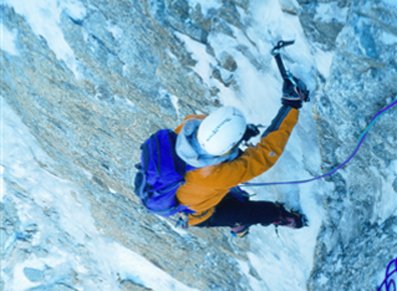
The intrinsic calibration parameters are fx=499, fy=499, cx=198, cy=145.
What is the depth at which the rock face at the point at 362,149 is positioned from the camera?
9.97 ft

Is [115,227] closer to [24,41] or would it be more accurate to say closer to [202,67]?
[24,41]

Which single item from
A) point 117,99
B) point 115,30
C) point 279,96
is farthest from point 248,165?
point 117,99

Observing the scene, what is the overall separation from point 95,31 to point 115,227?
158 inches

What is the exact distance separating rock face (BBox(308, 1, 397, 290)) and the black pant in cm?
50

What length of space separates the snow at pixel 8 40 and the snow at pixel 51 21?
0.44 m

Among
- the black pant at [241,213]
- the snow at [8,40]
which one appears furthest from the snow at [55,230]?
the black pant at [241,213]

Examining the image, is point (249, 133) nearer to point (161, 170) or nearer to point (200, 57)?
point (161, 170)

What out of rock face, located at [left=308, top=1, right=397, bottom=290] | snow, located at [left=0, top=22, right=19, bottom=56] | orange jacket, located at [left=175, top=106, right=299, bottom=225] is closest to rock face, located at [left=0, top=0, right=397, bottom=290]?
rock face, located at [left=308, top=1, right=397, bottom=290]

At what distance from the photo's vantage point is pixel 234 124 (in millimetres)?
3338

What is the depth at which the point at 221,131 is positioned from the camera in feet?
10.7

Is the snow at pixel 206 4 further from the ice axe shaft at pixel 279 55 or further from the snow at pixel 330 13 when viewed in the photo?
the snow at pixel 330 13

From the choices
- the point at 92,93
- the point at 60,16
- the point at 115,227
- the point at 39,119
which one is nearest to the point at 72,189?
the point at 115,227

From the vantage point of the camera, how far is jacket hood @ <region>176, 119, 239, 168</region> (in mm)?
3330

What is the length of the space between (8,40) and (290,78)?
15.1 ft
